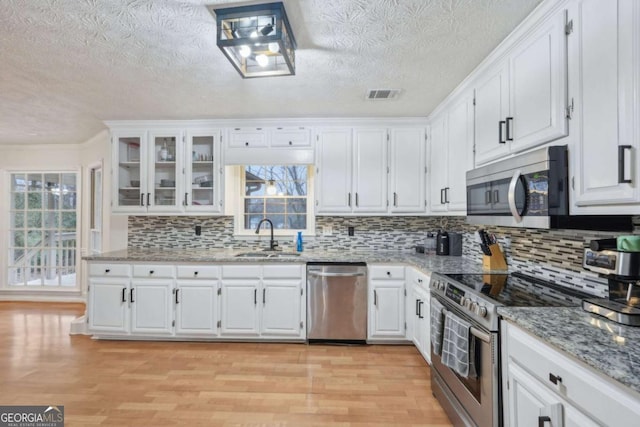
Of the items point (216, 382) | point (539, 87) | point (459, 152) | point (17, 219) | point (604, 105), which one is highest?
point (539, 87)

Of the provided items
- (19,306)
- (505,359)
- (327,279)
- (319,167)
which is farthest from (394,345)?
(19,306)

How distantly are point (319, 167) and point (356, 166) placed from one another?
42 centimetres

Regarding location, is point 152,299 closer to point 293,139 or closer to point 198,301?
point 198,301

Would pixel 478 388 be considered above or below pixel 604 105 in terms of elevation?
below

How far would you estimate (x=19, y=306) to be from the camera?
14.9ft

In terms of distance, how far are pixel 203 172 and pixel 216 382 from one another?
2.24 meters

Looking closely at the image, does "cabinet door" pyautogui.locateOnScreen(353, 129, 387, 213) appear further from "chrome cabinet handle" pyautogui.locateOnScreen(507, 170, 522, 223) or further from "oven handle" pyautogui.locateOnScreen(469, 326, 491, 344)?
"oven handle" pyautogui.locateOnScreen(469, 326, 491, 344)

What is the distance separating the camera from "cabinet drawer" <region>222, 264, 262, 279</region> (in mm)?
3174

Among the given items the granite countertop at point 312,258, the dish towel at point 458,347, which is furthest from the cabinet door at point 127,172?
the dish towel at point 458,347

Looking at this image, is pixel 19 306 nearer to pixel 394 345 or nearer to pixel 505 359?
pixel 394 345

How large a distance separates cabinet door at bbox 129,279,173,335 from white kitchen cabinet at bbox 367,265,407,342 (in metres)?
2.09

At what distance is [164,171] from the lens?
3648mm

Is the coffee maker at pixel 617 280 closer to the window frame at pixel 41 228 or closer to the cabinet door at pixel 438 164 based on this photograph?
the cabinet door at pixel 438 164

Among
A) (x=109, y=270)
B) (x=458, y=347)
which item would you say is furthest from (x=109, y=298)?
(x=458, y=347)
